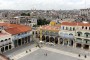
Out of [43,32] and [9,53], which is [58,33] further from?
[9,53]

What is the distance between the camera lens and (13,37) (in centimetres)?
5534

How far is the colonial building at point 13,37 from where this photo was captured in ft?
168

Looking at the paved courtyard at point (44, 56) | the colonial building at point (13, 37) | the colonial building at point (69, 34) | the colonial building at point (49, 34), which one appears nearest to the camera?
the paved courtyard at point (44, 56)

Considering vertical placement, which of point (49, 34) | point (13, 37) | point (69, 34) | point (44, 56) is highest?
point (69, 34)

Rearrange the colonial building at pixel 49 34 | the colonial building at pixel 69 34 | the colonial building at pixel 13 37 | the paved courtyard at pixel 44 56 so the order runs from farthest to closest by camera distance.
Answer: the colonial building at pixel 49 34
the colonial building at pixel 69 34
the colonial building at pixel 13 37
the paved courtyard at pixel 44 56

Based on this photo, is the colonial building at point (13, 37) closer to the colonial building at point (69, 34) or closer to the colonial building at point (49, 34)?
the colonial building at point (49, 34)

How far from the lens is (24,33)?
201 feet

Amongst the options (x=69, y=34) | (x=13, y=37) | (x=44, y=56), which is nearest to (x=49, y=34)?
(x=69, y=34)

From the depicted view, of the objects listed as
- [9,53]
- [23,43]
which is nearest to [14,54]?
[9,53]

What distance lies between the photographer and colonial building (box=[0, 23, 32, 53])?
5111 centimetres

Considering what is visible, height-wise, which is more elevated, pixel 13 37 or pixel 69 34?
pixel 69 34

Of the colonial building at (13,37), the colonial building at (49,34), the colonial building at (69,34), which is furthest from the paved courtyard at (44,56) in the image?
the colonial building at (49,34)

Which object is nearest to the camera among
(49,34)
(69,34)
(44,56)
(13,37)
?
(44,56)

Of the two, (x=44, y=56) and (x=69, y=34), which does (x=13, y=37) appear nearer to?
(x=44, y=56)
